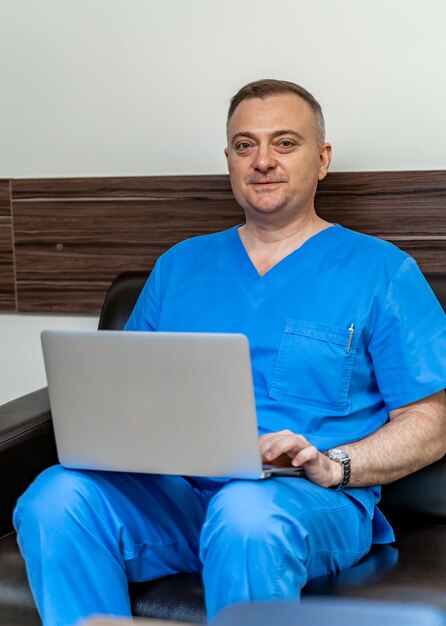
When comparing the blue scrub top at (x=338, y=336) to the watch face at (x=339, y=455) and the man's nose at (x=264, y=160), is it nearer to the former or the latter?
the watch face at (x=339, y=455)

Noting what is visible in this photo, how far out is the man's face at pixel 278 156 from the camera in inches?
81.9

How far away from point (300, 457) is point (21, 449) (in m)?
0.64

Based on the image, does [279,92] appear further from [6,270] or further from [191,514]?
[6,270]

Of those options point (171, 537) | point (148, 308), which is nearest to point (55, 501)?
point (171, 537)

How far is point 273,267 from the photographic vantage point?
6.75 ft

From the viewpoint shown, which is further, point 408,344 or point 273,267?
point 273,267

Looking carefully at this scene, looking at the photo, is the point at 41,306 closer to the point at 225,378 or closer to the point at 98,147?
the point at 98,147

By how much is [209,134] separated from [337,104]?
36 centimetres

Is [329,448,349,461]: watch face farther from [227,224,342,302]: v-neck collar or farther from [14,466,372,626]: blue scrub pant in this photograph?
[227,224,342,302]: v-neck collar

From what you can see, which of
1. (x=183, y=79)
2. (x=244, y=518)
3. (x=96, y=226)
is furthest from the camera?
(x=96, y=226)

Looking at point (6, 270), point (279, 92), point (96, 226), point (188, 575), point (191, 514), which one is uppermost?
point (279, 92)

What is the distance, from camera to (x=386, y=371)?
6.37ft

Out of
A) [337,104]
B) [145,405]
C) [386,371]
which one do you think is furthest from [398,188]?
[145,405]

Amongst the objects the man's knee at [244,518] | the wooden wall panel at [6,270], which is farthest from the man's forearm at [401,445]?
the wooden wall panel at [6,270]
